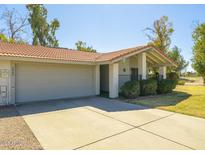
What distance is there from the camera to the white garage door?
944 centimetres

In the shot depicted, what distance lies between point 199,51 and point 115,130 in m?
25.7

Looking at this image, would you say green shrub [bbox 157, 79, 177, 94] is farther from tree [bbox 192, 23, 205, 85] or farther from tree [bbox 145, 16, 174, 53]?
tree [bbox 145, 16, 174, 53]

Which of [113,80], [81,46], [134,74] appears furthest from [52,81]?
[81,46]

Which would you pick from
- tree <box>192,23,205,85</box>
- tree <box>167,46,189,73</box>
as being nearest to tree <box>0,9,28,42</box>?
tree <box>167,46,189,73</box>

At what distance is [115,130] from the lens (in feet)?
16.4

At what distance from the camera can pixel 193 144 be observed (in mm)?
3961

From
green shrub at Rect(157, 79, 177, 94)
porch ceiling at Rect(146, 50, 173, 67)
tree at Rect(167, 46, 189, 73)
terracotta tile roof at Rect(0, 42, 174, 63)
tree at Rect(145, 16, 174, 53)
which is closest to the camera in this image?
terracotta tile roof at Rect(0, 42, 174, 63)

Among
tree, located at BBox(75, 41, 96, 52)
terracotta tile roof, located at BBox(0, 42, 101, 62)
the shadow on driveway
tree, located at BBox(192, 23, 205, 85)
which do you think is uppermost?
tree, located at BBox(75, 41, 96, 52)

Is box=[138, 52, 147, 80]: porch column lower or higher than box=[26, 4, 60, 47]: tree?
lower

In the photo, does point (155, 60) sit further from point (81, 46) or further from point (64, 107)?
point (81, 46)

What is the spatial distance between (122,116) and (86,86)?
5819mm

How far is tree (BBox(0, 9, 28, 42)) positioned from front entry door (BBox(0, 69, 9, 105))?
20774 millimetres
